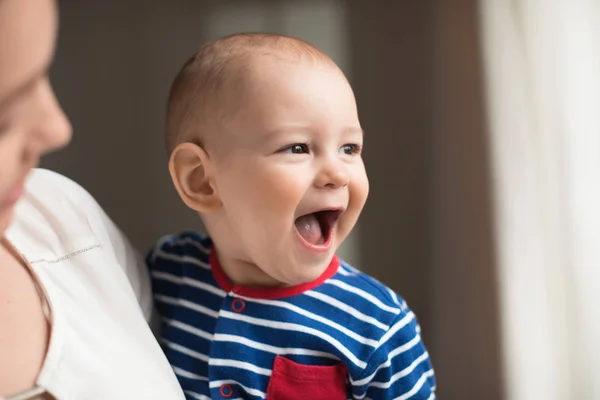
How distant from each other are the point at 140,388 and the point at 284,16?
0.74m

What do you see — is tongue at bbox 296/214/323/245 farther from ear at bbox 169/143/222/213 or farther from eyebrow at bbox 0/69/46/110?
eyebrow at bbox 0/69/46/110

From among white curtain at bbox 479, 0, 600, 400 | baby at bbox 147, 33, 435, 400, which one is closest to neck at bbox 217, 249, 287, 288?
baby at bbox 147, 33, 435, 400

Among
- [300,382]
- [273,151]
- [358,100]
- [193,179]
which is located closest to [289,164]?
[273,151]

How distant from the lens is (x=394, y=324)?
32.6 inches

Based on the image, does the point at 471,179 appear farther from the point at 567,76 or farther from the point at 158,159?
the point at 158,159

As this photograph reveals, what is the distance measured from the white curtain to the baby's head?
22 cm

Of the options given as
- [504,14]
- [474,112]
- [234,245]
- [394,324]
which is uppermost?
[504,14]

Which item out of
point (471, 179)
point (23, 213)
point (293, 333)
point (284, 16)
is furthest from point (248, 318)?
point (284, 16)

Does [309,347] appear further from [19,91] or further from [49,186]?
[19,91]

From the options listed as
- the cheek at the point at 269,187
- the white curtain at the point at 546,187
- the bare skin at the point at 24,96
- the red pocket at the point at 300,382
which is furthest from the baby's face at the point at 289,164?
the bare skin at the point at 24,96

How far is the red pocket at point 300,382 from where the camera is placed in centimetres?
81

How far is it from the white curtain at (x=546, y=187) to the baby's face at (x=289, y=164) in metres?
0.22

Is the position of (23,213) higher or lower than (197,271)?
higher

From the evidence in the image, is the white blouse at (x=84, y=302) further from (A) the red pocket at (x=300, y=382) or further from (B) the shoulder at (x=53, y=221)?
(A) the red pocket at (x=300, y=382)
